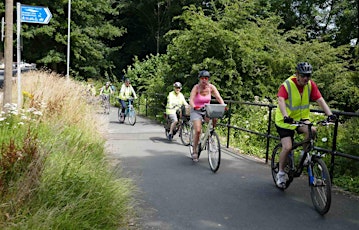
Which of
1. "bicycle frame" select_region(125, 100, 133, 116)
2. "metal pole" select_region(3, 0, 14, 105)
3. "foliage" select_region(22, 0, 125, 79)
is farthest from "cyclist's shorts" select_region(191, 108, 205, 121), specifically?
"foliage" select_region(22, 0, 125, 79)

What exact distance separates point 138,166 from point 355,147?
12.2ft

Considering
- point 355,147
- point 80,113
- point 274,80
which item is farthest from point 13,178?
point 274,80

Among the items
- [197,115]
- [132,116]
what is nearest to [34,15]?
[197,115]

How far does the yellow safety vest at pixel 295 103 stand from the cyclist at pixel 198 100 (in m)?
2.16

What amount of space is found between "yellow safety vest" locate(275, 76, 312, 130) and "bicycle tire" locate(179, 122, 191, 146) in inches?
181

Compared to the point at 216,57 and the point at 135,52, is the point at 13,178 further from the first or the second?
the point at 135,52

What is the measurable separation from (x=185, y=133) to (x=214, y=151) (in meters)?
3.30

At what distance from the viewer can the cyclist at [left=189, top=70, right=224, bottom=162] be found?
7.20m

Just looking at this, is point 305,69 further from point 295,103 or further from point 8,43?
point 8,43

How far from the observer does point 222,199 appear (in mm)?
5105

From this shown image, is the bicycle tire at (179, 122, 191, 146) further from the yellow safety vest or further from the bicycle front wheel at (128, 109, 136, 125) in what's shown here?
the yellow safety vest

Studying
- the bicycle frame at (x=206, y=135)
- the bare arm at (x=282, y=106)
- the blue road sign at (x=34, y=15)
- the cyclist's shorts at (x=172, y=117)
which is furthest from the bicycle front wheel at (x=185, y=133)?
the bare arm at (x=282, y=106)

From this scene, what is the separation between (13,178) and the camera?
360cm

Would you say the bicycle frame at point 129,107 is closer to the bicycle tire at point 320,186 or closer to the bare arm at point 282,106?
the bare arm at point 282,106
